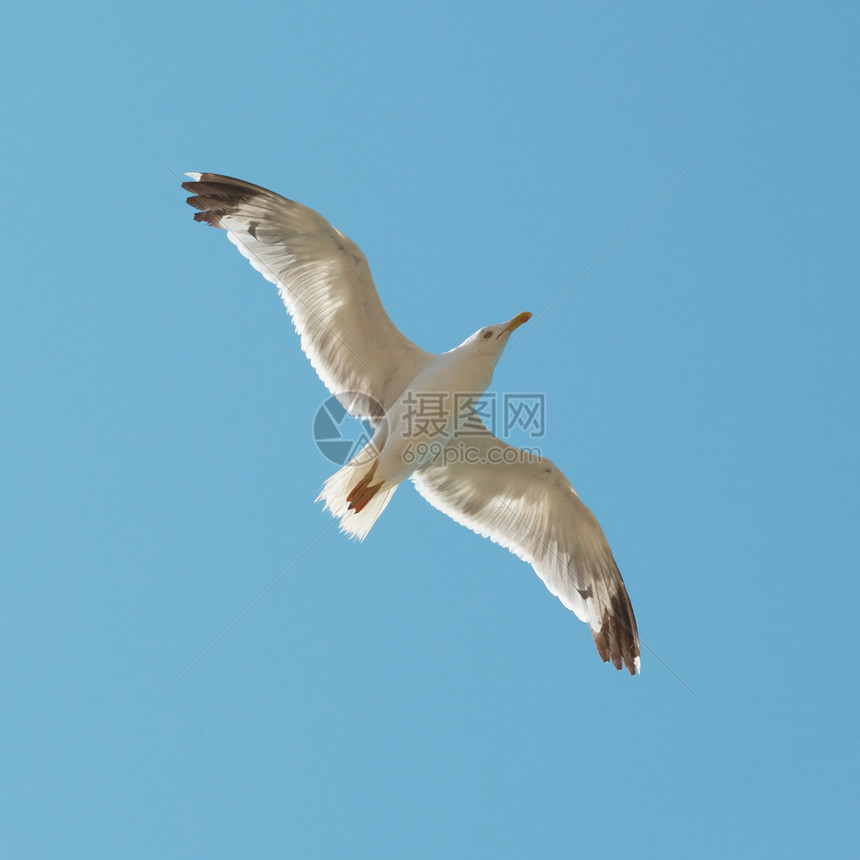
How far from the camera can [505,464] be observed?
9.06m

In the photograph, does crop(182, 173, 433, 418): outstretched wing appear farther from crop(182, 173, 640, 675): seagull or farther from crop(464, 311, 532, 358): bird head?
crop(464, 311, 532, 358): bird head

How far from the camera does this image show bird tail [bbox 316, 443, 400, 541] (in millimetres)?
8062

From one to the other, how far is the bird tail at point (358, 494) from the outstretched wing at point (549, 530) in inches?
42.3

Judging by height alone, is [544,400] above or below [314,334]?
above

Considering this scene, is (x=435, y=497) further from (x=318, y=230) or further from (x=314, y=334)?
(x=318, y=230)

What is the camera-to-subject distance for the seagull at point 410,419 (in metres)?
7.96

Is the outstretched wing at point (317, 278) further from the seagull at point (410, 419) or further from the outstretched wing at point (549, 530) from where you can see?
the outstretched wing at point (549, 530)

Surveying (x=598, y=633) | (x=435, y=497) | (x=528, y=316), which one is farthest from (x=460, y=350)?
(x=598, y=633)

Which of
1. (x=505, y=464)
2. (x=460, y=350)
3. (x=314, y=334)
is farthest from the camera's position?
(x=505, y=464)

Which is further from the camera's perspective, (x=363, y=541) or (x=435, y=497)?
(x=435, y=497)

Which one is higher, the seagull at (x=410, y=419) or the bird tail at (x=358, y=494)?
the seagull at (x=410, y=419)

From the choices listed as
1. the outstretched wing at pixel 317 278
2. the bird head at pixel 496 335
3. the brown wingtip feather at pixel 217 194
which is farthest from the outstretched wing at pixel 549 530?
the brown wingtip feather at pixel 217 194

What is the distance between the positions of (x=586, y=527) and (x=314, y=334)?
3.25 m

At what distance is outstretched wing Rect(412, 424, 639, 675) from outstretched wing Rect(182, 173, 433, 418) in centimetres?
124
